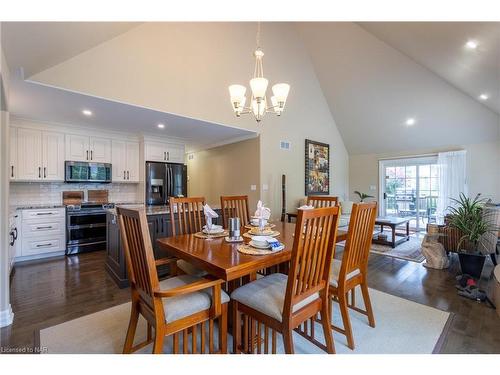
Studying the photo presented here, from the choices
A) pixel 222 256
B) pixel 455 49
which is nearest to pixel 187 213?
pixel 222 256

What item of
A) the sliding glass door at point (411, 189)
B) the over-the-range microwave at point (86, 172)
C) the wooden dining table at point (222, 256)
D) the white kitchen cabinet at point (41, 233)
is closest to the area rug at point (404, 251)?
the sliding glass door at point (411, 189)

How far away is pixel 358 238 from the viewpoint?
5.94 feet

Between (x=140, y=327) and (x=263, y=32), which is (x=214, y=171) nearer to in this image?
(x=263, y=32)

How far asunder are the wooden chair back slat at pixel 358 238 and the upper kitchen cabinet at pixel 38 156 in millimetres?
4763

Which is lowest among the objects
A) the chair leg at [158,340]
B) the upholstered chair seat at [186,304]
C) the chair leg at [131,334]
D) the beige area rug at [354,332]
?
the beige area rug at [354,332]

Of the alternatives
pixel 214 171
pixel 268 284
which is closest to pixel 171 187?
pixel 214 171

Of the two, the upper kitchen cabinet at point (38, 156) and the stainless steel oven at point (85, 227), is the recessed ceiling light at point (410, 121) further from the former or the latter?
the upper kitchen cabinet at point (38, 156)

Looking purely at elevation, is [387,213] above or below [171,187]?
below

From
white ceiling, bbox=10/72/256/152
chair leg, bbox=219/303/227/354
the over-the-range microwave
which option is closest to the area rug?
white ceiling, bbox=10/72/256/152

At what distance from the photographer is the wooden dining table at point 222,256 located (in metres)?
1.40

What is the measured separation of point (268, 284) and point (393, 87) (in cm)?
529

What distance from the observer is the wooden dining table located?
140 centimetres
